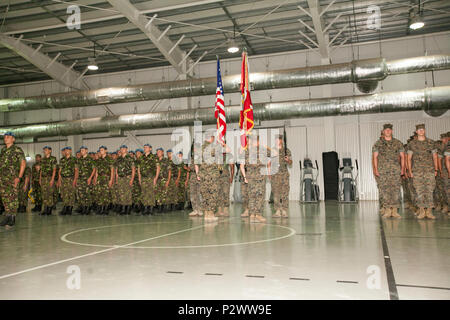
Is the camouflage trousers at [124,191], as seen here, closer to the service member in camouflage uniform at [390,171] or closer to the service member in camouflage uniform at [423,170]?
the service member in camouflage uniform at [390,171]

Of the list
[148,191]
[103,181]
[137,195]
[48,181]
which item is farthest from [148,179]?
[48,181]

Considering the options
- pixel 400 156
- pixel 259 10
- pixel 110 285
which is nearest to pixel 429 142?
pixel 400 156

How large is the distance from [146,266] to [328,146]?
11494mm

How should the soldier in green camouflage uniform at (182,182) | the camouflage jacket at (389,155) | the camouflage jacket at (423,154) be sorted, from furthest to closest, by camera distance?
the soldier in green camouflage uniform at (182,182), the camouflage jacket at (389,155), the camouflage jacket at (423,154)

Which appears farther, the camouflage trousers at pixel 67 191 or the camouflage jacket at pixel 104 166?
the camouflage jacket at pixel 104 166

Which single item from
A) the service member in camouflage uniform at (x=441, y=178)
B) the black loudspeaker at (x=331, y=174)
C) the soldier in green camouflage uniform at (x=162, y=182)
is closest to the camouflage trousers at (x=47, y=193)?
the soldier in green camouflage uniform at (x=162, y=182)

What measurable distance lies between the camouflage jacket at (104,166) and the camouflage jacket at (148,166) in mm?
1111

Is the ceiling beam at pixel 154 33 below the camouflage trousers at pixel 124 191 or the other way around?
the other way around

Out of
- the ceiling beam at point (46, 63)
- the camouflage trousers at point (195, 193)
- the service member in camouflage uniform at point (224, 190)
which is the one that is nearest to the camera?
the service member in camouflage uniform at point (224, 190)

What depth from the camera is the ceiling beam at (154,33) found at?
10086mm

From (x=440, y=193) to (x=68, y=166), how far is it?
8.82 metres

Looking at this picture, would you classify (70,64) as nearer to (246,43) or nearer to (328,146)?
(246,43)

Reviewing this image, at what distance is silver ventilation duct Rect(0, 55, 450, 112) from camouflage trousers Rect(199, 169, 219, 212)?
18.7 feet

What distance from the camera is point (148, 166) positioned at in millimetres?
8539
